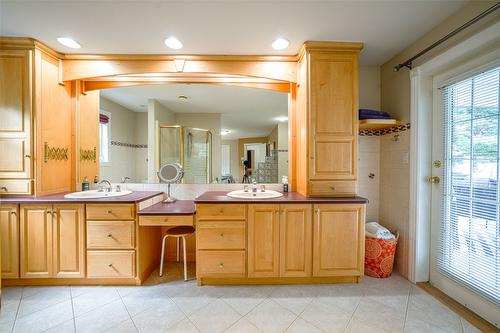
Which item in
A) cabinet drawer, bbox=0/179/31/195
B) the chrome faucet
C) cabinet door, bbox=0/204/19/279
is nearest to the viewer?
cabinet door, bbox=0/204/19/279

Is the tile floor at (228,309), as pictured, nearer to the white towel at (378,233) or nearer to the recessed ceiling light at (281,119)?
the white towel at (378,233)

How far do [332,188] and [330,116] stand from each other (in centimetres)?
71

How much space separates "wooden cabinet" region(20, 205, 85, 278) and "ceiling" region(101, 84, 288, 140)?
4.28 ft

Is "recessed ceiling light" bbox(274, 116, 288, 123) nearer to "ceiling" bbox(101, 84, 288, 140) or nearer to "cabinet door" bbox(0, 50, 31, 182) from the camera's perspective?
"ceiling" bbox(101, 84, 288, 140)

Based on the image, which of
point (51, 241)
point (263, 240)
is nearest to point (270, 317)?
point (263, 240)

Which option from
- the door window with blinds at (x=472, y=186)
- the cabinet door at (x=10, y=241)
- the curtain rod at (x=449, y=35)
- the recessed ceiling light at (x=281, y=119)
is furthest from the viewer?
the recessed ceiling light at (x=281, y=119)

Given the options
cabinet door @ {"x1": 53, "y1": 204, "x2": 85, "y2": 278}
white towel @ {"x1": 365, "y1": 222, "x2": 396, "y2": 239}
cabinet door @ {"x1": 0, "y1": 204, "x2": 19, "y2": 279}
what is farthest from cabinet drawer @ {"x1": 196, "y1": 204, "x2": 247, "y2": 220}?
cabinet door @ {"x1": 0, "y1": 204, "x2": 19, "y2": 279}

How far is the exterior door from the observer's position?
162 cm

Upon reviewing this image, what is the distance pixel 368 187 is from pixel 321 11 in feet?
6.23

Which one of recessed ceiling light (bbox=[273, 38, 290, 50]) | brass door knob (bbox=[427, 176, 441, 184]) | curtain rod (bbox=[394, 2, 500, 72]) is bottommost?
brass door knob (bbox=[427, 176, 441, 184])

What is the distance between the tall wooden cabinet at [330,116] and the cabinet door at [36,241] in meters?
2.46

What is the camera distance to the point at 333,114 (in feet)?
7.18

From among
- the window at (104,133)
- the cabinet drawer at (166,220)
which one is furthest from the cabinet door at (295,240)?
the window at (104,133)

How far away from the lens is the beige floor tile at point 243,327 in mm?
1562
